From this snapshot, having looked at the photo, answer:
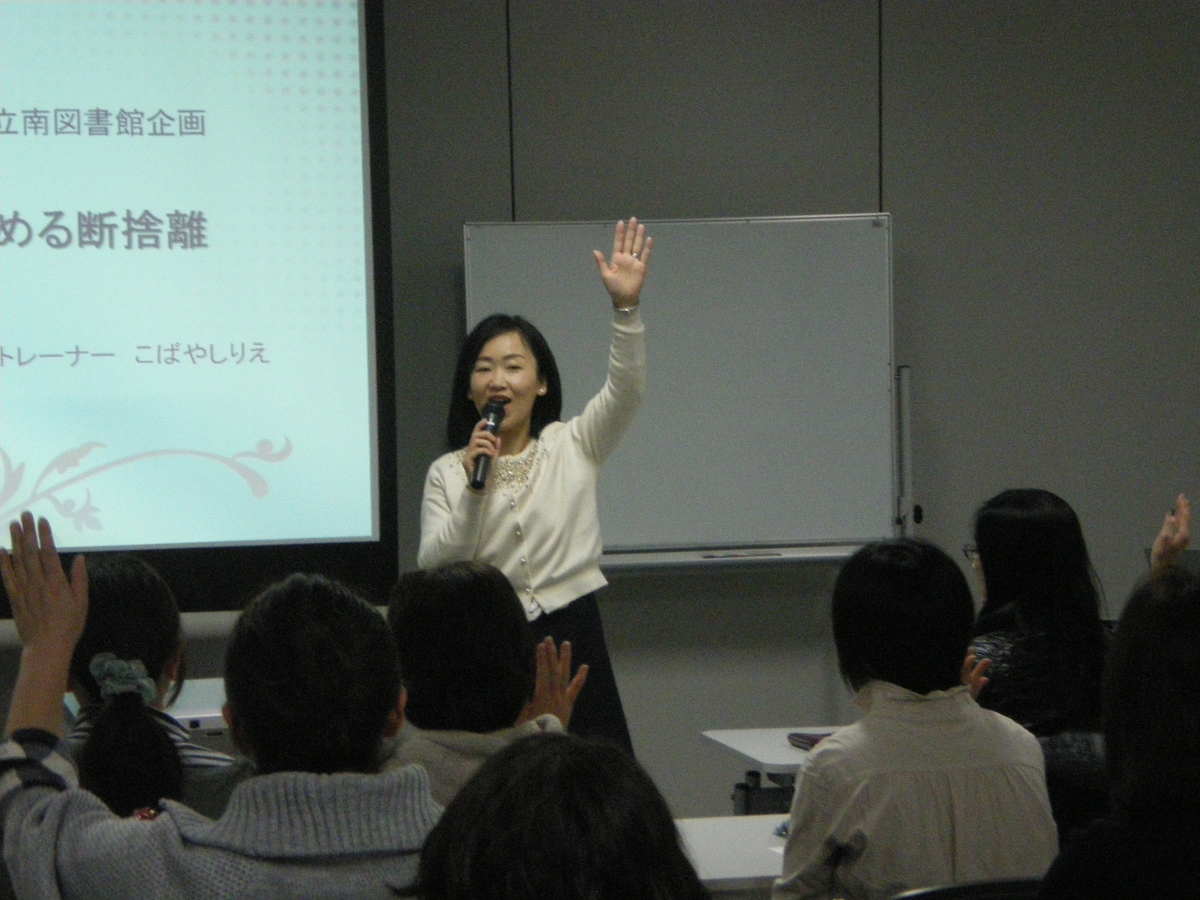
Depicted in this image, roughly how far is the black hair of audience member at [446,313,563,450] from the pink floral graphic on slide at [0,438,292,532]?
0.75 meters

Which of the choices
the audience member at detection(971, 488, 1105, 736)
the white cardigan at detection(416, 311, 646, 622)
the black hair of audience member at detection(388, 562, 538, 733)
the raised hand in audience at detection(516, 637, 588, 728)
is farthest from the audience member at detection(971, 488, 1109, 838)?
the white cardigan at detection(416, 311, 646, 622)

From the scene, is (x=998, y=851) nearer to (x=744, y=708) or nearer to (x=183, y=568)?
(x=183, y=568)

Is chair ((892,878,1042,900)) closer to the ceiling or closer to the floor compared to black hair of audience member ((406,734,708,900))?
closer to the floor

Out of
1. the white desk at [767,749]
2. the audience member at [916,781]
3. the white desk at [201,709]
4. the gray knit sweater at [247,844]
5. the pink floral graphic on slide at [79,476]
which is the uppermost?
the pink floral graphic on slide at [79,476]

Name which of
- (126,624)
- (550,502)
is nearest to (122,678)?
(126,624)

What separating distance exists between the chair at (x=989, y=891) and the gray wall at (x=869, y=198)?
3.10m

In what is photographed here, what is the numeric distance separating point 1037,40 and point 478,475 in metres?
2.87

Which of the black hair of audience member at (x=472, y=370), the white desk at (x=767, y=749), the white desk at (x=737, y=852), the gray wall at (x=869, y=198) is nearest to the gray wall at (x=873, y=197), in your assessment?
the gray wall at (x=869, y=198)

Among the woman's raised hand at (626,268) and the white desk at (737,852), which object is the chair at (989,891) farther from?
the woman's raised hand at (626,268)

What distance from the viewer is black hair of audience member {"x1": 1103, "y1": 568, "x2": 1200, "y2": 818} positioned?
1.03m

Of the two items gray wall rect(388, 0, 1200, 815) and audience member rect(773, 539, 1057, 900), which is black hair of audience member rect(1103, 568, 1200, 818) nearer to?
audience member rect(773, 539, 1057, 900)

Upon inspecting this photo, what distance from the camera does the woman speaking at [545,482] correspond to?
2775mm

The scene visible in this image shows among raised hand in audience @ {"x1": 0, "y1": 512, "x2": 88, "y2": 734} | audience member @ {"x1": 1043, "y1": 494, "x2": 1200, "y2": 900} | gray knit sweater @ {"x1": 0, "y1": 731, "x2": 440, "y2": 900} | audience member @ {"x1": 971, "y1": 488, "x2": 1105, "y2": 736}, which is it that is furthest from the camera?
audience member @ {"x1": 971, "y1": 488, "x2": 1105, "y2": 736}

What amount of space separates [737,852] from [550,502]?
1.11 meters
